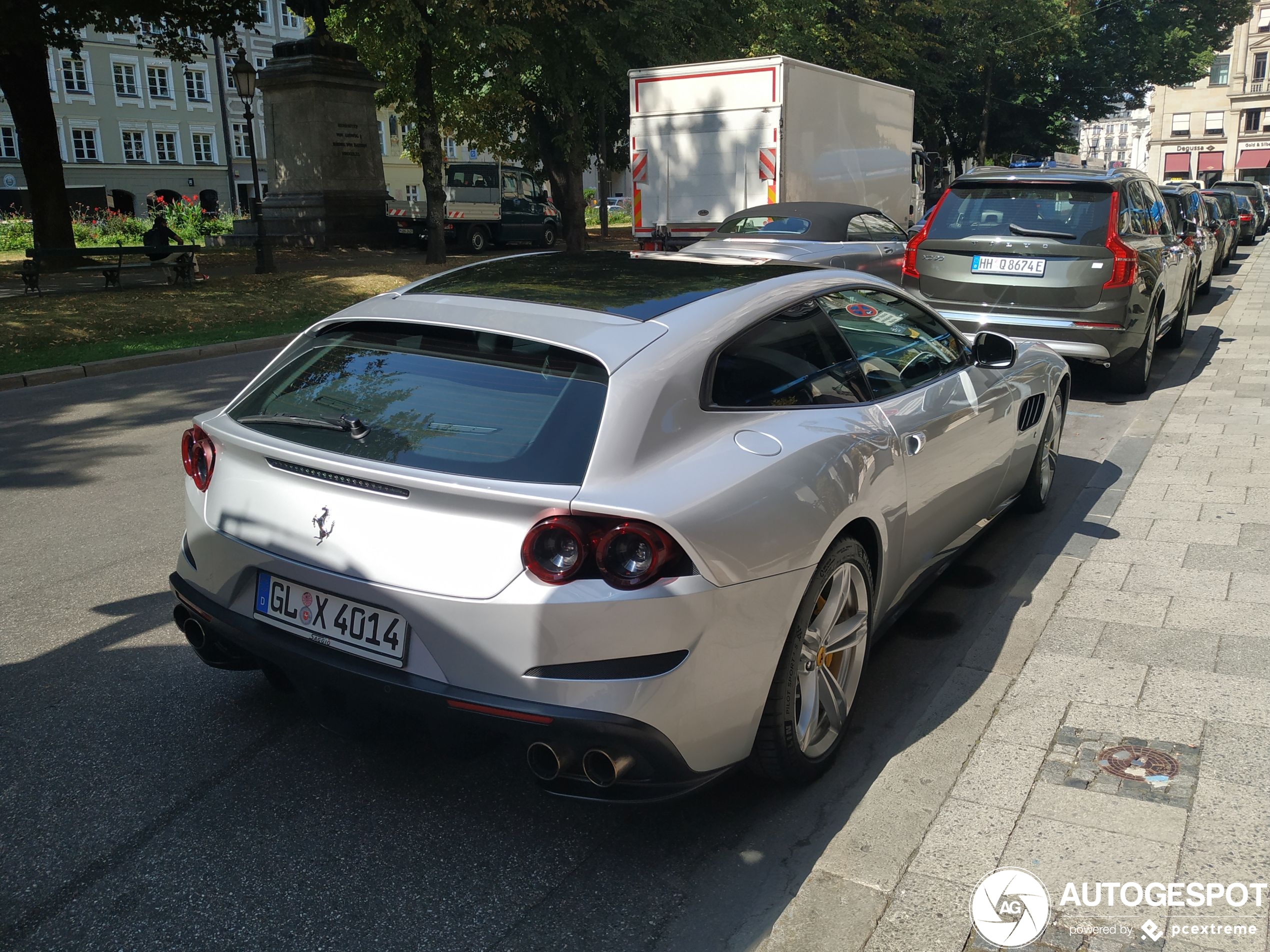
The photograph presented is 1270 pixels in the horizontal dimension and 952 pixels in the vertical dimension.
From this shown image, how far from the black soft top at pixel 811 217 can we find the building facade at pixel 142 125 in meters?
49.5

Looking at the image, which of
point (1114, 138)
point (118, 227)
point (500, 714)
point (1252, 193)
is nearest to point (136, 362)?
point (500, 714)

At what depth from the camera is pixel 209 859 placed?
10.0 feet

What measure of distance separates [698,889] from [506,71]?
24136 mm

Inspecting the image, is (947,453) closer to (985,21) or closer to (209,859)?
(209,859)

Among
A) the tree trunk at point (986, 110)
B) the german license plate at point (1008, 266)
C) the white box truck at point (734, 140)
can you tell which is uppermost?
the tree trunk at point (986, 110)

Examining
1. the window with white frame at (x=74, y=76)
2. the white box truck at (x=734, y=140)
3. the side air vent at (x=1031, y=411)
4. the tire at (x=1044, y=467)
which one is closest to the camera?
the side air vent at (x=1031, y=411)

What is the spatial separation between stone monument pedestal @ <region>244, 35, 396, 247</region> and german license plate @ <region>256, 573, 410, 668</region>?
78.7 ft

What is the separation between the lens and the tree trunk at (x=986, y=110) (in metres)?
46.1

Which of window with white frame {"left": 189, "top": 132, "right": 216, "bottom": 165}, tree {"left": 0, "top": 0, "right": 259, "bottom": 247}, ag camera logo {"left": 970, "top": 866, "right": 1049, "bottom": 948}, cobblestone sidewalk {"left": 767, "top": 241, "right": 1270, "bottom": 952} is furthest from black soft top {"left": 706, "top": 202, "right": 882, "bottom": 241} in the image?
window with white frame {"left": 189, "top": 132, "right": 216, "bottom": 165}

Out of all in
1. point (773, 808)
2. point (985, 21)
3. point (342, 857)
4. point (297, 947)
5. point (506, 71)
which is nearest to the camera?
point (297, 947)

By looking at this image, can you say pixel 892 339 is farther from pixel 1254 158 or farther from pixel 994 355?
pixel 1254 158

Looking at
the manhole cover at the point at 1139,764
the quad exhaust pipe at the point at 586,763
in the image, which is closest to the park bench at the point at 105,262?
the quad exhaust pipe at the point at 586,763

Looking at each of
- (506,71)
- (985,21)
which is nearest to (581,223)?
(506,71)

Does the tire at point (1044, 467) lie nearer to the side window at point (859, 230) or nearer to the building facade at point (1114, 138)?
the side window at point (859, 230)
